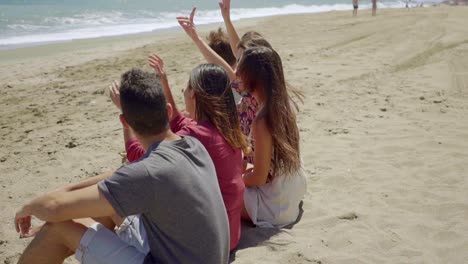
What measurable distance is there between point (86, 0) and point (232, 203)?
113 feet

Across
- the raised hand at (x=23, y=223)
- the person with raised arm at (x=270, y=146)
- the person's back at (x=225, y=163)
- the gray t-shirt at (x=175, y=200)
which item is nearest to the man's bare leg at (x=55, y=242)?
the raised hand at (x=23, y=223)

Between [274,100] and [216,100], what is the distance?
539mm

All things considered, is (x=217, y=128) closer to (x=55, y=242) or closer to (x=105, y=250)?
(x=105, y=250)

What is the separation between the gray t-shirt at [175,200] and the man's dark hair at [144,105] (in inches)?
4.8

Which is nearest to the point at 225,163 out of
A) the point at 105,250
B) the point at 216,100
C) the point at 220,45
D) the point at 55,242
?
the point at 216,100

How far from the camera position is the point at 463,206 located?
12.0 feet

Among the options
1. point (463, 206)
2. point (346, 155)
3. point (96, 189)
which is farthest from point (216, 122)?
point (346, 155)

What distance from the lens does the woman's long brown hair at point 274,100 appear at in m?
3.14

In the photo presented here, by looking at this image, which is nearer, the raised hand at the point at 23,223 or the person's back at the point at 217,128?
the raised hand at the point at 23,223

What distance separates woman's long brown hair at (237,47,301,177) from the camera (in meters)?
3.14

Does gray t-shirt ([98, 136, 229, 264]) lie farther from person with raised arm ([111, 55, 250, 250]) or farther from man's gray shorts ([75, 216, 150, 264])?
person with raised arm ([111, 55, 250, 250])

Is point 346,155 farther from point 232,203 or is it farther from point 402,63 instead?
point 402,63

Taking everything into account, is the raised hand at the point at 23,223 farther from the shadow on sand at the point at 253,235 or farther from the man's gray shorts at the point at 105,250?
the shadow on sand at the point at 253,235

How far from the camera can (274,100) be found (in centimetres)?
315
